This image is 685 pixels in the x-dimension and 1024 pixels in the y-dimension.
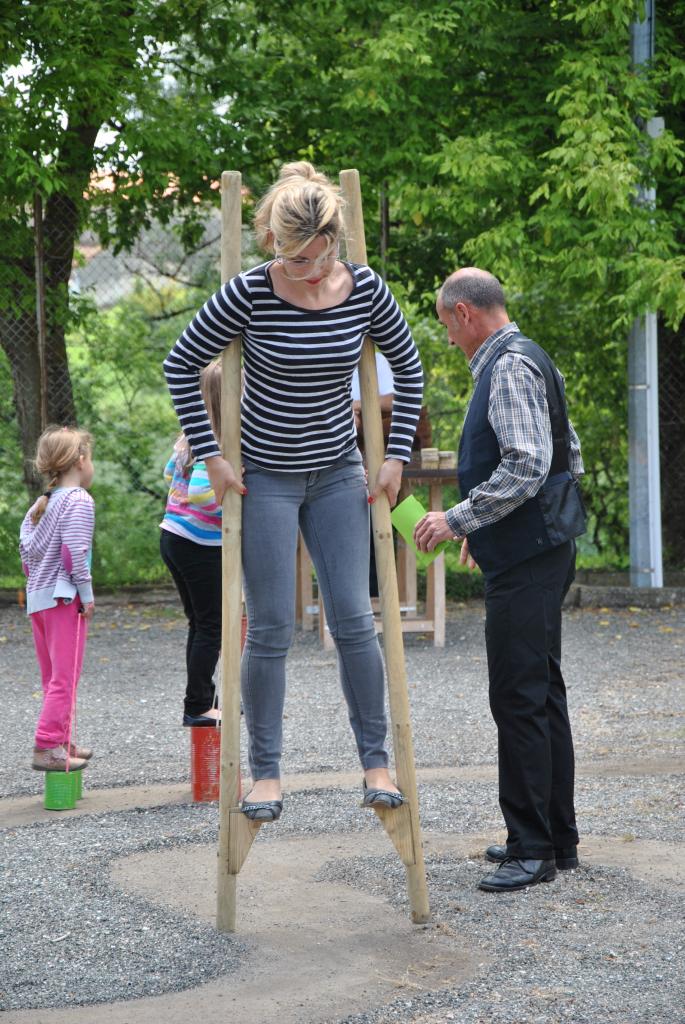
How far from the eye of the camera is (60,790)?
5.61 metres

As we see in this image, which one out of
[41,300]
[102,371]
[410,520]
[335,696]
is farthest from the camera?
[102,371]

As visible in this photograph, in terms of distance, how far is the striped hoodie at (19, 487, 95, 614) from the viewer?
6.00 metres

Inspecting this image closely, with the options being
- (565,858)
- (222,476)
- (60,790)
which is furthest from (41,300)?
(565,858)

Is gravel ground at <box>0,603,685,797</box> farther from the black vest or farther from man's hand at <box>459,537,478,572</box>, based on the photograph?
the black vest

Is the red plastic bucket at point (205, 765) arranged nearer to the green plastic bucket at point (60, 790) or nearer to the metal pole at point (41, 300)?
the green plastic bucket at point (60, 790)

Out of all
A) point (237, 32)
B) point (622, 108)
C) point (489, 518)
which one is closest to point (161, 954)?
point (489, 518)

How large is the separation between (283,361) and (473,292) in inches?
31.7

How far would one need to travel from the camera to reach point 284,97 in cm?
1190

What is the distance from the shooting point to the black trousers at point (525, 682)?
14.5ft

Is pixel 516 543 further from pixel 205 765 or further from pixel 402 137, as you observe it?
pixel 402 137

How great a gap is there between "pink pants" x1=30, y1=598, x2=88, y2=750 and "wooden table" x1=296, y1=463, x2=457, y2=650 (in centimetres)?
338

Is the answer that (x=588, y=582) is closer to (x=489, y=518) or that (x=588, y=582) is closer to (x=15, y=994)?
(x=489, y=518)

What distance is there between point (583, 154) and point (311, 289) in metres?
7.12

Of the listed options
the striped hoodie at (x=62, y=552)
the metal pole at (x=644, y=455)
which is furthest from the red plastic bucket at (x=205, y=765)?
the metal pole at (x=644, y=455)
